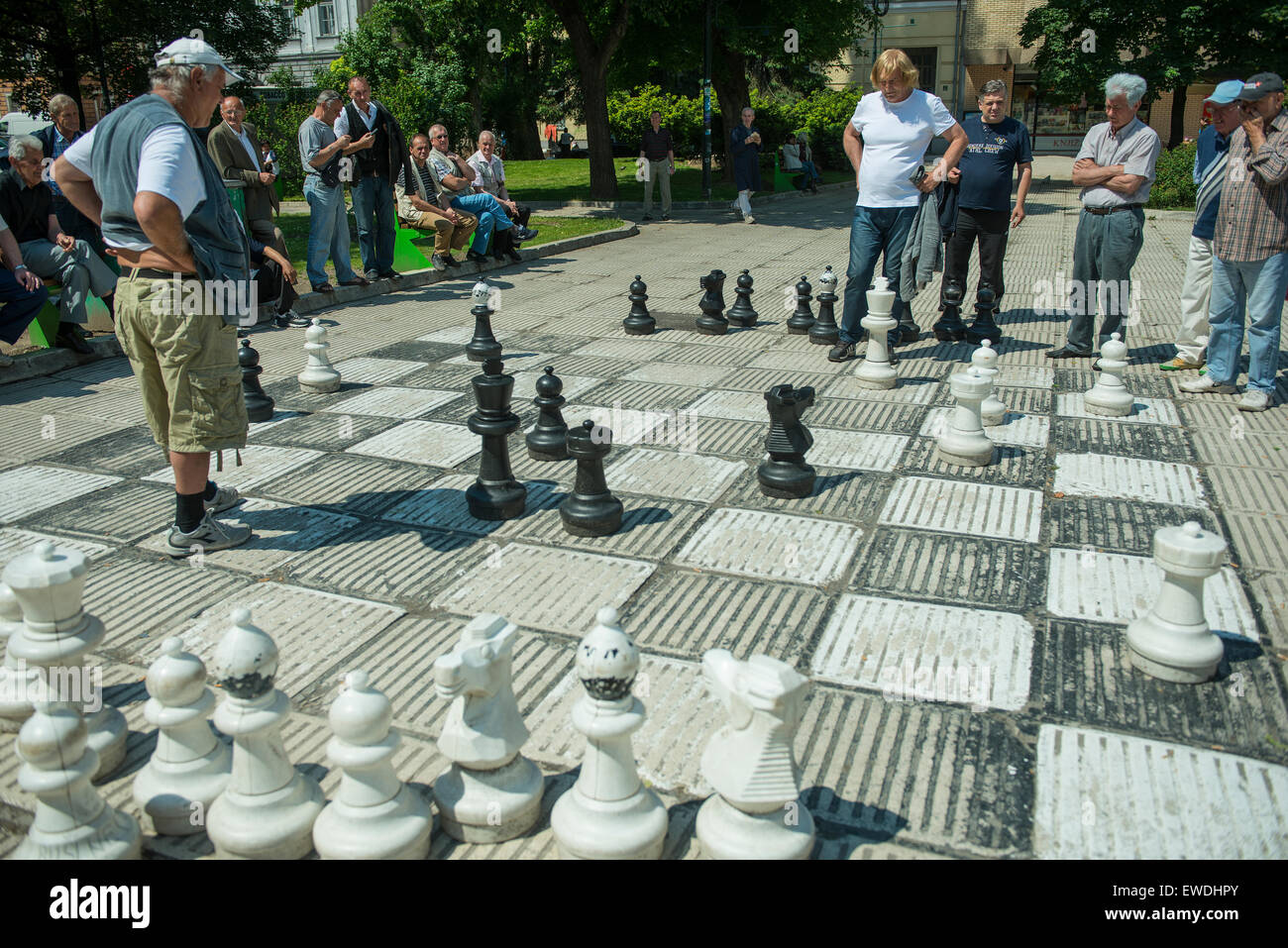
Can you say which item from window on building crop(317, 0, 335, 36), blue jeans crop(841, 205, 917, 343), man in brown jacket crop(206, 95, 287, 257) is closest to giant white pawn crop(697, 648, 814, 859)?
blue jeans crop(841, 205, 917, 343)

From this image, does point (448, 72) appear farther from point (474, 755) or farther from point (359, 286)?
point (474, 755)

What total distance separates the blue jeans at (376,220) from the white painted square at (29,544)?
20.3 ft

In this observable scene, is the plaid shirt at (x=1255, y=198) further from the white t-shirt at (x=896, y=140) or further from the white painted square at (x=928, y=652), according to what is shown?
the white painted square at (x=928, y=652)

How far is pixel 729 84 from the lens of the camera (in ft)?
72.6

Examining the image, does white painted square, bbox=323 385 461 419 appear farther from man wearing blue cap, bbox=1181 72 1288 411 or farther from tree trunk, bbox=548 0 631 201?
tree trunk, bbox=548 0 631 201

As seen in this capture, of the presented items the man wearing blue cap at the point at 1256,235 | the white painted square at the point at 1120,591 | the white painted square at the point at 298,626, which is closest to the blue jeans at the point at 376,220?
the white painted square at the point at 298,626

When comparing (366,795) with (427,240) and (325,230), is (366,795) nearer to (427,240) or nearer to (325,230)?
(325,230)

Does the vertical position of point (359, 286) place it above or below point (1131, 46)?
below

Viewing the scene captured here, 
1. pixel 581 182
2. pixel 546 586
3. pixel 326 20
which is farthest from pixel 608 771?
pixel 326 20

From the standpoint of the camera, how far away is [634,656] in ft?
7.02

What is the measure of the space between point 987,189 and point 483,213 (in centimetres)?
624

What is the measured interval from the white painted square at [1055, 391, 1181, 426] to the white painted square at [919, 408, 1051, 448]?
0.86ft

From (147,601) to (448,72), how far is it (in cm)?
2273
